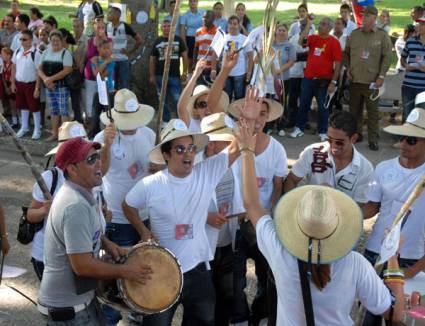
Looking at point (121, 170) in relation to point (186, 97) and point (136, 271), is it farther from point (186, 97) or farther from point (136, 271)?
point (136, 271)

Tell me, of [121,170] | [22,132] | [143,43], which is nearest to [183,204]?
[121,170]

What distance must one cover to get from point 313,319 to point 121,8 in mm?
9185

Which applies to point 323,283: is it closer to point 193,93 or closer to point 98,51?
point 193,93

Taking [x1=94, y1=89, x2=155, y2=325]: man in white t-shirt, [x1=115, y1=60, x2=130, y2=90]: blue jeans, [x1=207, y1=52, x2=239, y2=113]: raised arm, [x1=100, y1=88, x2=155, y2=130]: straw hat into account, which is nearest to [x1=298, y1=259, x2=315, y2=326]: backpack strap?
[x1=94, y1=89, x2=155, y2=325]: man in white t-shirt

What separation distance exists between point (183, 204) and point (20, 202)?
4741 millimetres

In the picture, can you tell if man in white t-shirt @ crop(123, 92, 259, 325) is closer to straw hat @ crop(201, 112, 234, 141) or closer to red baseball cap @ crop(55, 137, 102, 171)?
straw hat @ crop(201, 112, 234, 141)

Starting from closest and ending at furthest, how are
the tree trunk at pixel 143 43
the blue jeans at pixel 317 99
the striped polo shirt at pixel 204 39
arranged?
the blue jeans at pixel 317 99 < the striped polo shirt at pixel 204 39 < the tree trunk at pixel 143 43

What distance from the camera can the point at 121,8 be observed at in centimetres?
1110

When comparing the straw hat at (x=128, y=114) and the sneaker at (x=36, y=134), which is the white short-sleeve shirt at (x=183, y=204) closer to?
the straw hat at (x=128, y=114)

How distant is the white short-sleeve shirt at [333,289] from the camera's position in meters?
2.93

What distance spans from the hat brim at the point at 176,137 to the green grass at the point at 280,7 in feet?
74.1

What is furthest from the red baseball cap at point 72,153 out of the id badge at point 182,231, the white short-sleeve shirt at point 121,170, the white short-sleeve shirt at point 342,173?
the white short-sleeve shirt at point 342,173

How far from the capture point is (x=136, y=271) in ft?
12.3

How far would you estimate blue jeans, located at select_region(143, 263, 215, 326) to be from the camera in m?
4.17
